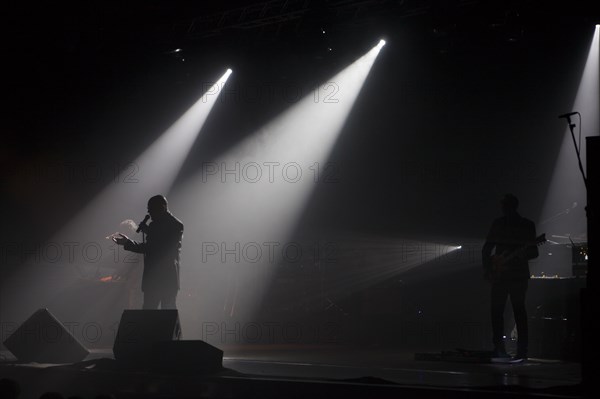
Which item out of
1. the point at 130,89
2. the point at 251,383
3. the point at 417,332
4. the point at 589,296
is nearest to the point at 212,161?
the point at 130,89

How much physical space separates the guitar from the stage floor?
86 centimetres

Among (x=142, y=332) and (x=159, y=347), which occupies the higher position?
(x=142, y=332)

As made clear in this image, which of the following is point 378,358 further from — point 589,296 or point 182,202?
point 182,202

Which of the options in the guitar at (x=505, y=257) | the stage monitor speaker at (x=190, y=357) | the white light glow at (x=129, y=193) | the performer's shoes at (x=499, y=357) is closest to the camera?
the stage monitor speaker at (x=190, y=357)

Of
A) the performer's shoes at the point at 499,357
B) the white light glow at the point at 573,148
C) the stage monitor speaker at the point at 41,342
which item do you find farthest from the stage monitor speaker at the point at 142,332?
the white light glow at the point at 573,148

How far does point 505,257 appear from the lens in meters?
7.39

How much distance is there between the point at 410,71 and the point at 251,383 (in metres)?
7.02

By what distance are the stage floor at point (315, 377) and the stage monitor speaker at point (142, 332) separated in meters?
0.17

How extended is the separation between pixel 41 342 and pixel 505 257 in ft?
14.3

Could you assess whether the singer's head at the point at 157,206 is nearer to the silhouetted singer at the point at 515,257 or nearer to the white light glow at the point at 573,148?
the silhouetted singer at the point at 515,257

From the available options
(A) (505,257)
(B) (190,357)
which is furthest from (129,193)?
(A) (505,257)

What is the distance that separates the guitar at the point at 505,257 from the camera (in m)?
7.33

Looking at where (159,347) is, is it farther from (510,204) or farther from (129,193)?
(129,193)

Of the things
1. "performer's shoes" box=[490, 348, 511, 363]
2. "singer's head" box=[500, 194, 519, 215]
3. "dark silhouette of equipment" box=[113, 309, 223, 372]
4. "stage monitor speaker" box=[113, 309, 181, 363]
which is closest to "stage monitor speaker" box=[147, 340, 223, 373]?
"dark silhouette of equipment" box=[113, 309, 223, 372]
